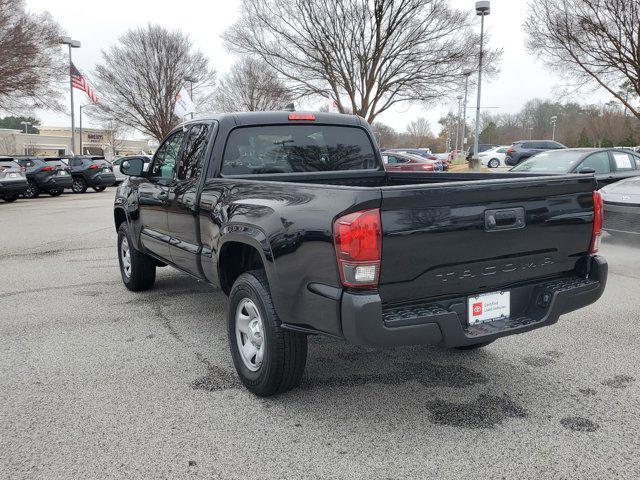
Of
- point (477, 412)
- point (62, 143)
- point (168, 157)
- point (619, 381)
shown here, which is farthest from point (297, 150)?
point (62, 143)

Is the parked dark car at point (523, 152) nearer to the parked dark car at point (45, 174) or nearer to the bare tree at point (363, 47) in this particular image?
the bare tree at point (363, 47)

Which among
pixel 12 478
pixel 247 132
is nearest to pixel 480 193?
pixel 247 132

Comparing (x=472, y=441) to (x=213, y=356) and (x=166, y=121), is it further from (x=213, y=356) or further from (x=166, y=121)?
(x=166, y=121)

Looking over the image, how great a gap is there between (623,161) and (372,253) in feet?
34.1

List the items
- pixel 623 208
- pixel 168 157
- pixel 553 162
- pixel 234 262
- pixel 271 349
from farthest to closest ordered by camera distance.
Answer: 1. pixel 553 162
2. pixel 623 208
3. pixel 168 157
4. pixel 234 262
5. pixel 271 349

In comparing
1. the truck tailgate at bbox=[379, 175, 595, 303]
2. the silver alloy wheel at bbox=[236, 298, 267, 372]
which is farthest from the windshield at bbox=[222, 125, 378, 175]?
the truck tailgate at bbox=[379, 175, 595, 303]

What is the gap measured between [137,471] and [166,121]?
43.5m

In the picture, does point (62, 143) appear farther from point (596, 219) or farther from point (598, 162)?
Answer: point (596, 219)

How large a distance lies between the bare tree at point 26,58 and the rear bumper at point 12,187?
227 inches

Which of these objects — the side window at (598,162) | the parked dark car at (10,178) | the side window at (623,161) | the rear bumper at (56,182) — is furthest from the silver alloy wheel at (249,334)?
the rear bumper at (56,182)

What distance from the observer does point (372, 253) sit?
2.68 m

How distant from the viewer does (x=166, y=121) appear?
43344 mm

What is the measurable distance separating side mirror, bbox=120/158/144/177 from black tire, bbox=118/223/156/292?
0.80 metres

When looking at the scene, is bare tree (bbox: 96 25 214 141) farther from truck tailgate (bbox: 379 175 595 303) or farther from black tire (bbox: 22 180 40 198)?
truck tailgate (bbox: 379 175 595 303)
